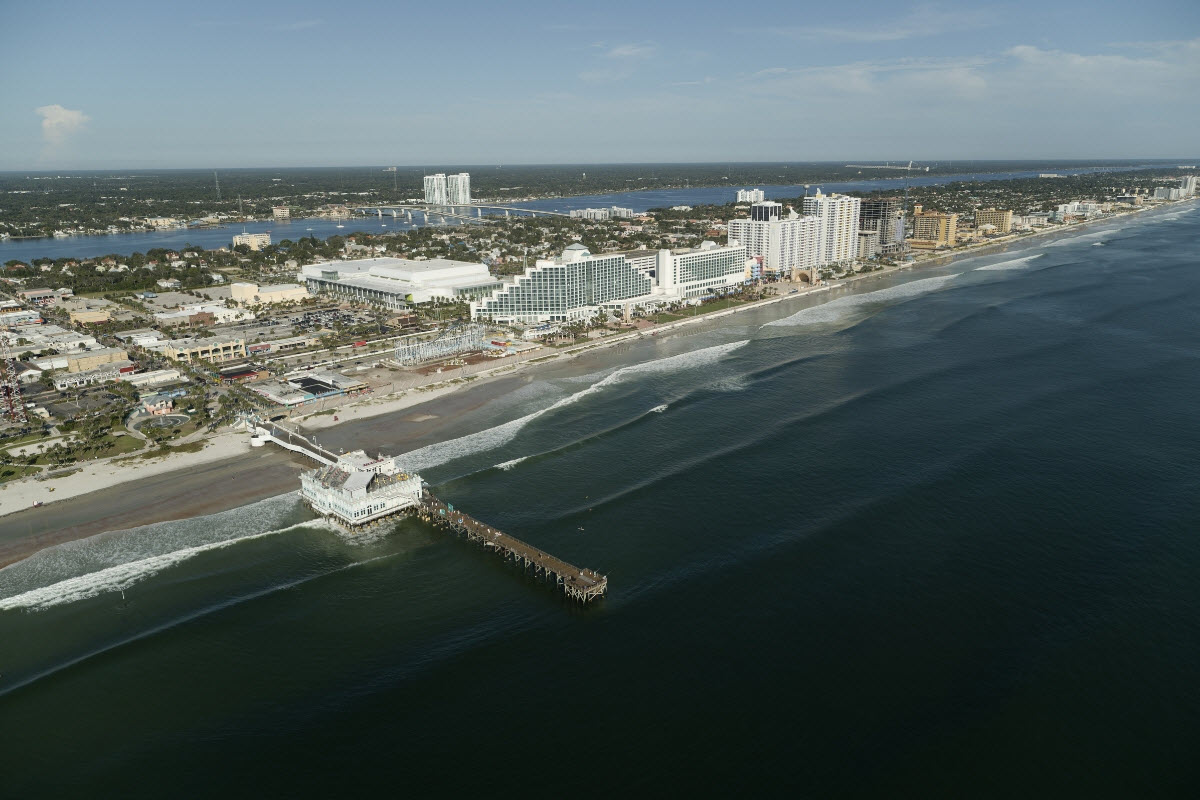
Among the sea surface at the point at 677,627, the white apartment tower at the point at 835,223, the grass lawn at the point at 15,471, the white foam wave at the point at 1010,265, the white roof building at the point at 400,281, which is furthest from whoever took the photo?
the white foam wave at the point at 1010,265

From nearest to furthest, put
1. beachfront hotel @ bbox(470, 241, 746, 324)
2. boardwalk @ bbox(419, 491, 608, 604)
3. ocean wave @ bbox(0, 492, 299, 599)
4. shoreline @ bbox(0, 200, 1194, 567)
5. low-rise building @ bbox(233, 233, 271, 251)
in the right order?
boardwalk @ bbox(419, 491, 608, 604) < ocean wave @ bbox(0, 492, 299, 599) < shoreline @ bbox(0, 200, 1194, 567) < beachfront hotel @ bbox(470, 241, 746, 324) < low-rise building @ bbox(233, 233, 271, 251)

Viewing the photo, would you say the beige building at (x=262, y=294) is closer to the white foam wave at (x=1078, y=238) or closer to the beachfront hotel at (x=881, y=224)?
the beachfront hotel at (x=881, y=224)

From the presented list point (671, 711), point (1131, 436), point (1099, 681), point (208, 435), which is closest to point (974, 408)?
point (1131, 436)

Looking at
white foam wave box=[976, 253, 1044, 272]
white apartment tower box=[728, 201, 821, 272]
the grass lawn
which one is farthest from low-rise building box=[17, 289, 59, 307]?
white foam wave box=[976, 253, 1044, 272]

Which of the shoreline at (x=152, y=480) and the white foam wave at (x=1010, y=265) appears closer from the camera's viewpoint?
the shoreline at (x=152, y=480)

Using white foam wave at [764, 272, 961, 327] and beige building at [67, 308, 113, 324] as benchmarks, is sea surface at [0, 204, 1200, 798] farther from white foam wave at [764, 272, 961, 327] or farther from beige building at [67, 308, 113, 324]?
beige building at [67, 308, 113, 324]

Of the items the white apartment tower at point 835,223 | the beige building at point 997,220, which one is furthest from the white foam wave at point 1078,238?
the white apartment tower at point 835,223
